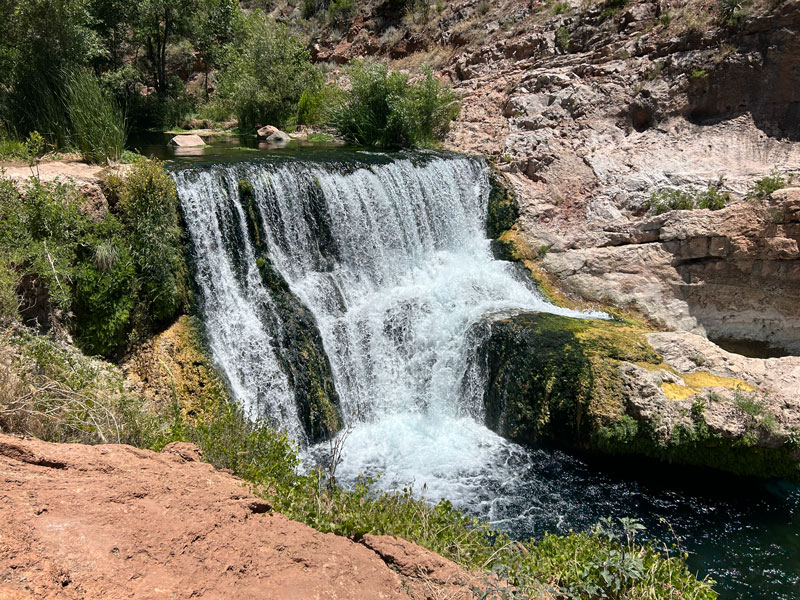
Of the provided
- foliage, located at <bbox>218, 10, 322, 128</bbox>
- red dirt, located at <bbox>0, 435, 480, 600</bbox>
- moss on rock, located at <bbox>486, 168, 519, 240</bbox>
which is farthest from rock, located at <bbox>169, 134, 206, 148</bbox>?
red dirt, located at <bbox>0, 435, 480, 600</bbox>

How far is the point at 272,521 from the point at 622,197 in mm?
10124

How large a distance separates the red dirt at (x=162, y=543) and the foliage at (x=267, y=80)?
16.5 m

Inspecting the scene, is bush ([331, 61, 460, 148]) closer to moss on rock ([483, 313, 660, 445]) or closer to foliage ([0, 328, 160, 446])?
moss on rock ([483, 313, 660, 445])

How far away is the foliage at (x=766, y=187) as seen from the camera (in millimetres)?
9391

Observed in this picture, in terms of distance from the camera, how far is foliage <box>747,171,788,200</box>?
9391mm

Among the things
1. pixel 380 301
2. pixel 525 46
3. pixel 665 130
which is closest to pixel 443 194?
pixel 380 301

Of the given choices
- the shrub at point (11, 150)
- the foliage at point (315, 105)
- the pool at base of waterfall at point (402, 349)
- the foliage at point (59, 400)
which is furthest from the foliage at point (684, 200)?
the shrub at point (11, 150)

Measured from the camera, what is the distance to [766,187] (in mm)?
9477

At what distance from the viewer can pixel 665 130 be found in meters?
11.8

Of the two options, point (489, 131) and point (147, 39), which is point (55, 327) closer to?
point (489, 131)

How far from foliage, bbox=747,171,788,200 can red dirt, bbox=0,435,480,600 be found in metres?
9.35

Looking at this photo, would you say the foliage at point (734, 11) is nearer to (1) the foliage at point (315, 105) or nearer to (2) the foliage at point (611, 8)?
(2) the foliage at point (611, 8)

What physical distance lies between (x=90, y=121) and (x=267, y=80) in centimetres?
1150

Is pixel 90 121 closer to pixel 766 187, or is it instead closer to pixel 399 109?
pixel 399 109
